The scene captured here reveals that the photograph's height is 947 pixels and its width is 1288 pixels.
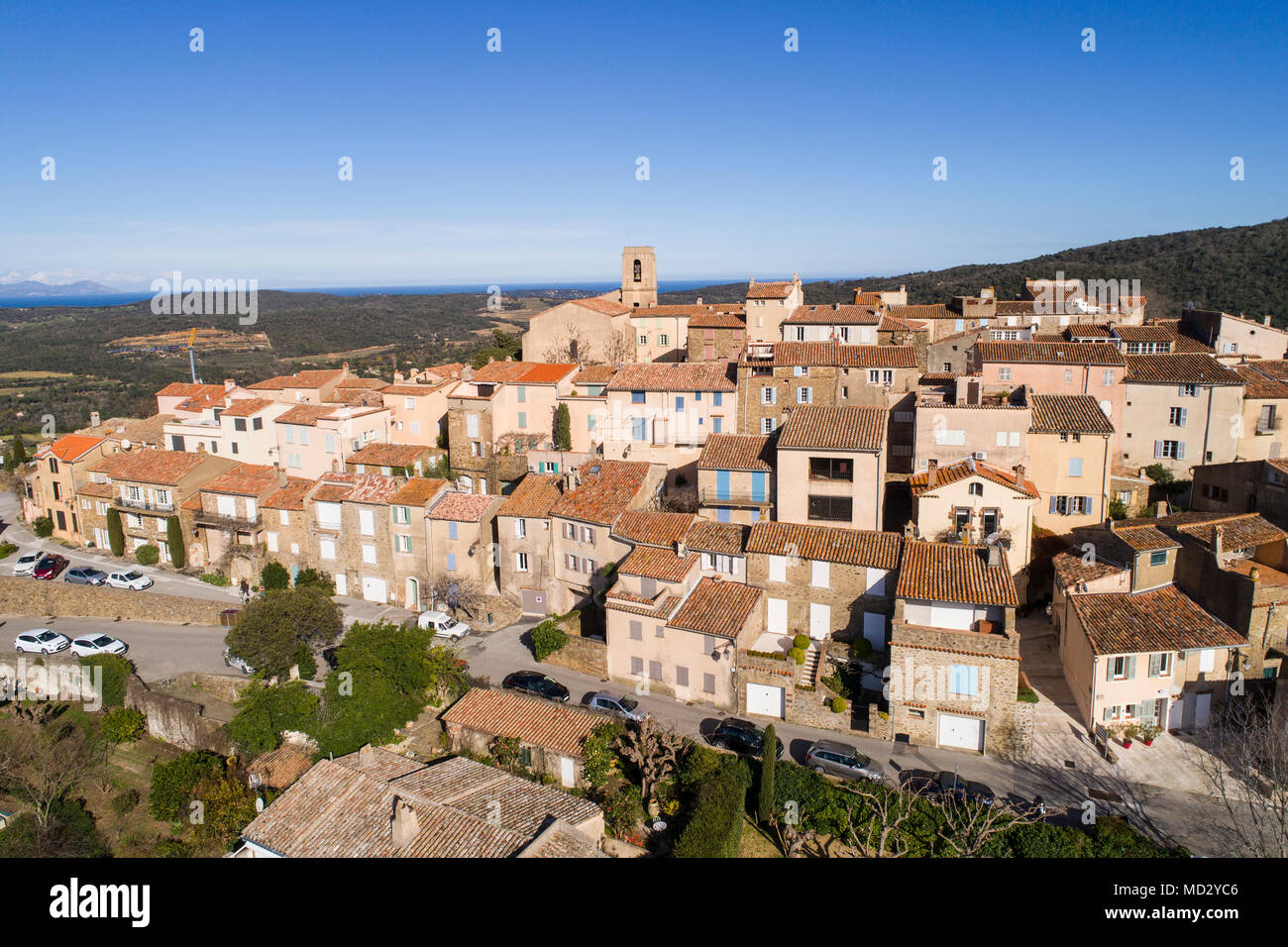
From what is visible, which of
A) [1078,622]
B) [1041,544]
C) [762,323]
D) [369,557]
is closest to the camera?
[1078,622]

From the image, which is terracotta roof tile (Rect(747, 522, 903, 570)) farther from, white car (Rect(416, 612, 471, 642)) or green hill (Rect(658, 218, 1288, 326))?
green hill (Rect(658, 218, 1288, 326))

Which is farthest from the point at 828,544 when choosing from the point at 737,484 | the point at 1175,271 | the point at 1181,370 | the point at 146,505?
the point at 1175,271

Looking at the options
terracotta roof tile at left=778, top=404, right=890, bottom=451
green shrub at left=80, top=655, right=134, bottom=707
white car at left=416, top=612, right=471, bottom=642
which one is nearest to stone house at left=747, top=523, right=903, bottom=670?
terracotta roof tile at left=778, top=404, right=890, bottom=451

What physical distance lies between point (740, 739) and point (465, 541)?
19285 mm

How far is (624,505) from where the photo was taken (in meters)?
39.2

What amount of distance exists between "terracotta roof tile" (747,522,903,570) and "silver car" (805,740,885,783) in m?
7.86

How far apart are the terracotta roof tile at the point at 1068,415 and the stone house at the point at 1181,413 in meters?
4.75

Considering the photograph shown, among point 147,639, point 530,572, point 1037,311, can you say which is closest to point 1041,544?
point 530,572

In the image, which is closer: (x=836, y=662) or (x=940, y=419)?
(x=836, y=662)

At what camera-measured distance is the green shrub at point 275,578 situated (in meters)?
46.4

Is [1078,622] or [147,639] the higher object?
[1078,622]
